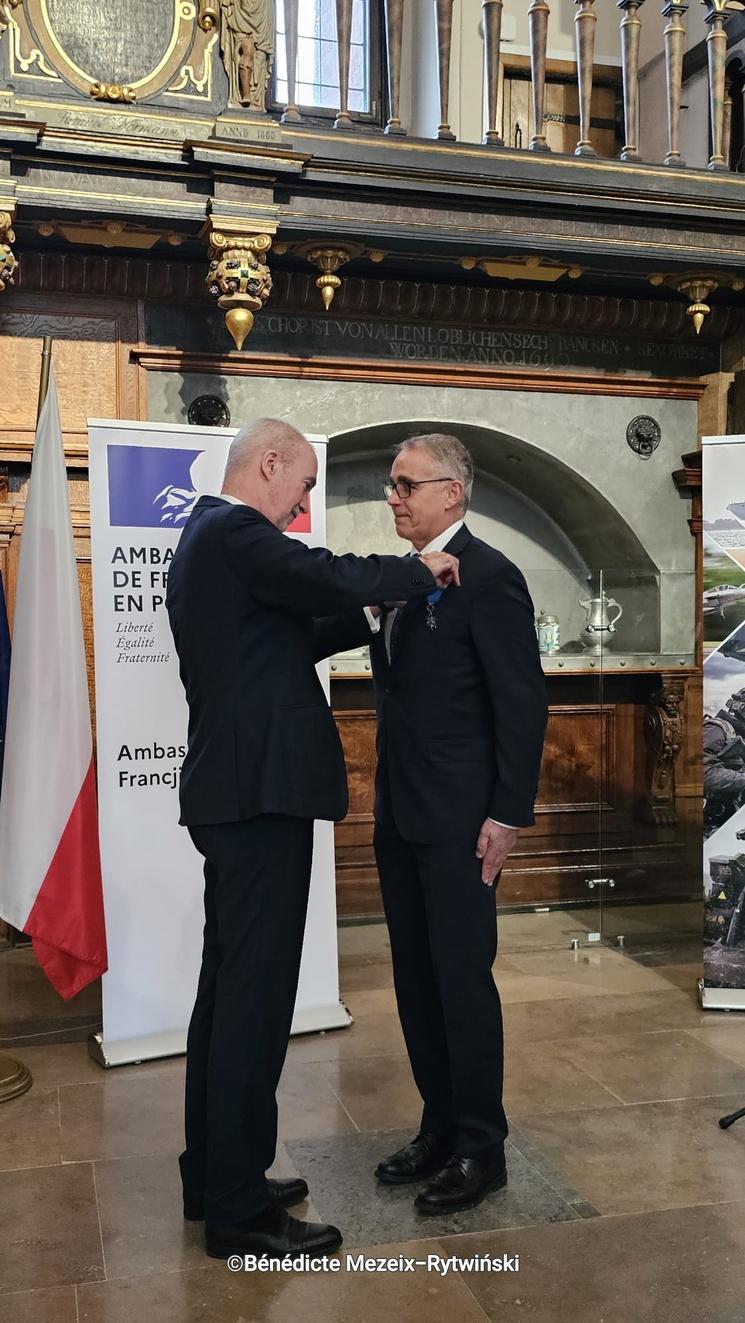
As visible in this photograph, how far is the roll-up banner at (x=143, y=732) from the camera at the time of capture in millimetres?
3828

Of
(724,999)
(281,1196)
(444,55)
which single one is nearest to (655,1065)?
(724,999)

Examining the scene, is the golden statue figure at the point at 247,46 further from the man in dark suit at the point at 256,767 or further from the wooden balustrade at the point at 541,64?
the man in dark suit at the point at 256,767

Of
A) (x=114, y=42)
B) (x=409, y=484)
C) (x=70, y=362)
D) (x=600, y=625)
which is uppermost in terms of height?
(x=114, y=42)

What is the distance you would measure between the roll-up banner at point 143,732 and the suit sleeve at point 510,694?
55.8 inches

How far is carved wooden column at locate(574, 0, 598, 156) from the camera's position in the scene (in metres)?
5.07

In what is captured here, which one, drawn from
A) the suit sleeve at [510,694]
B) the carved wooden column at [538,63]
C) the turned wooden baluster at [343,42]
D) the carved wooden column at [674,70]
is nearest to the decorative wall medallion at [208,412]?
the turned wooden baluster at [343,42]

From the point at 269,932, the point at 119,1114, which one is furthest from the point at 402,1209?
the point at 119,1114

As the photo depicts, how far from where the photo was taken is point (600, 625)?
5.19m

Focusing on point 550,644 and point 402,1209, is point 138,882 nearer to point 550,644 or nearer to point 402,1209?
point 402,1209

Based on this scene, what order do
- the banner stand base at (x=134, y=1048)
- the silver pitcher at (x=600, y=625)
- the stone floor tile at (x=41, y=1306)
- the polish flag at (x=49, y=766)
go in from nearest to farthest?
the stone floor tile at (x=41, y=1306) < the polish flag at (x=49, y=766) < the banner stand base at (x=134, y=1048) < the silver pitcher at (x=600, y=625)

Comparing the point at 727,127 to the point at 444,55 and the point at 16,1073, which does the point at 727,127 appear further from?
the point at 16,1073

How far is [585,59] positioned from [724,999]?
370 cm

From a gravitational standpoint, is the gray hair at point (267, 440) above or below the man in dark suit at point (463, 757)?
above

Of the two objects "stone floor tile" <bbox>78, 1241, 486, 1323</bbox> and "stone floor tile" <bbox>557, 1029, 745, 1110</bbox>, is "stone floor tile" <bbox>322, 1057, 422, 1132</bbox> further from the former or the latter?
"stone floor tile" <bbox>78, 1241, 486, 1323</bbox>
